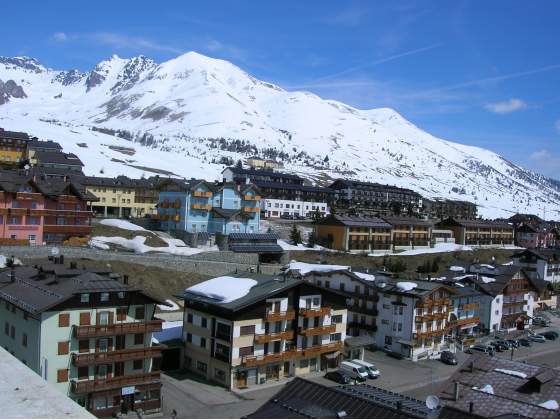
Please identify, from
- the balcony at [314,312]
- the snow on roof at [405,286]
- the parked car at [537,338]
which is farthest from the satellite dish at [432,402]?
the parked car at [537,338]

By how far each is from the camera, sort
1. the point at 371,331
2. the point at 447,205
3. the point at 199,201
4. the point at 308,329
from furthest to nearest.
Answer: the point at 447,205 < the point at 199,201 < the point at 371,331 < the point at 308,329

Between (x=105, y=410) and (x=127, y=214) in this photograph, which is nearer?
(x=105, y=410)

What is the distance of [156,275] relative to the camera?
Answer: 5422 cm

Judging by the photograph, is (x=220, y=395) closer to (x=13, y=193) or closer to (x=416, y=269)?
(x=13, y=193)

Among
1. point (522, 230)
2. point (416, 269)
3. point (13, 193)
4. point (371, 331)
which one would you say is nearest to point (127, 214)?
point (13, 193)

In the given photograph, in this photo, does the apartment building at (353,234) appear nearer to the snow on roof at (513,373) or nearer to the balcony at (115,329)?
the balcony at (115,329)

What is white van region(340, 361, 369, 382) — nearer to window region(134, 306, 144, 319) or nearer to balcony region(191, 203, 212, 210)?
window region(134, 306, 144, 319)

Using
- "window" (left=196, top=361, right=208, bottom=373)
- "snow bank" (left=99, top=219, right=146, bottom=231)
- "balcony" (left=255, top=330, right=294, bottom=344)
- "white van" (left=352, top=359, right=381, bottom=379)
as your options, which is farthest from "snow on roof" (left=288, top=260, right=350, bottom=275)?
"snow bank" (left=99, top=219, right=146, bottom=231)

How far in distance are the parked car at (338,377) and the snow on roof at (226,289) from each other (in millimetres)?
8506

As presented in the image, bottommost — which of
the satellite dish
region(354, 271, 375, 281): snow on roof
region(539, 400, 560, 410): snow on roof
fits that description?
region(354, 271, 375, 281): snow on roof

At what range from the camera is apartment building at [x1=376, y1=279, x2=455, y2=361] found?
155 feet

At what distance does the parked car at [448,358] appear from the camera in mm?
46844

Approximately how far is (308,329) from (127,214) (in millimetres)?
63463

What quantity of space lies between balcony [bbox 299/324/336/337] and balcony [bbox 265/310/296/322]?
1.43m
